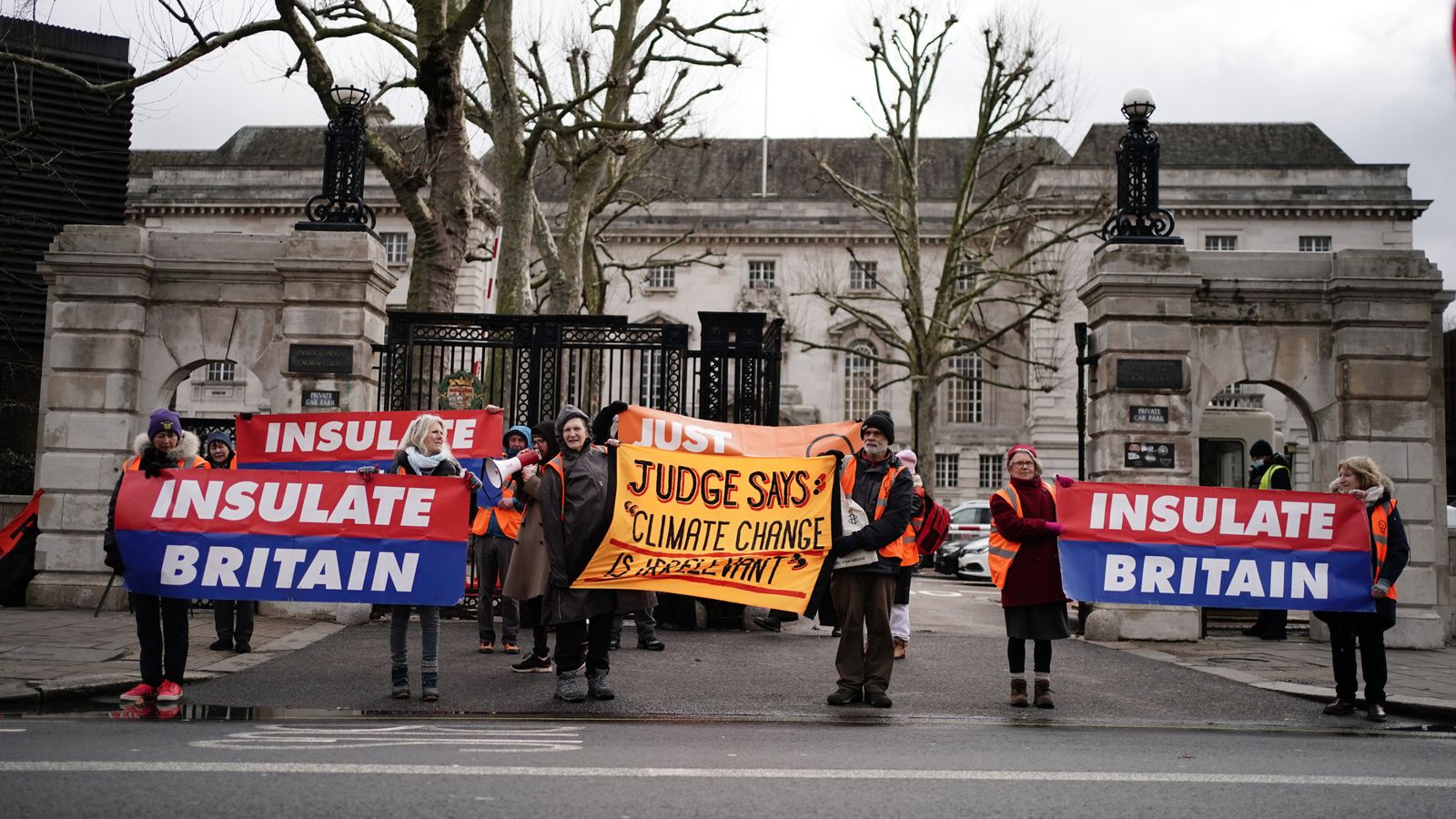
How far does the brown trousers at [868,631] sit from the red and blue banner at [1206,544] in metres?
1.83

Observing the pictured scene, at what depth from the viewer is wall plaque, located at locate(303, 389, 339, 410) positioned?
1353 cm

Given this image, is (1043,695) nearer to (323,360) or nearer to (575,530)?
(575,530)

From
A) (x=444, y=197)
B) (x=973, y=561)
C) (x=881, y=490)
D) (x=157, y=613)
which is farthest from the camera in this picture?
(x=973, y=561)

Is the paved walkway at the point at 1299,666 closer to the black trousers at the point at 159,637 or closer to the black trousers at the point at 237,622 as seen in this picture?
the black trousers at the point at 159,637

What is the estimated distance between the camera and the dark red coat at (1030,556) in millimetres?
8906

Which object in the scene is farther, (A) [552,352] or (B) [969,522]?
(B) [969,522]

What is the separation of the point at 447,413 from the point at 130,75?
30.5ft

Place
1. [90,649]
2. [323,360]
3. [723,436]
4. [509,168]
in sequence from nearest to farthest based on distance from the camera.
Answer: [90,649] < [723,436] < [323,360] < [509,168]

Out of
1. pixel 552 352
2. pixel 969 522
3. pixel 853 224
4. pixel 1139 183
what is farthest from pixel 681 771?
pixel 853 224

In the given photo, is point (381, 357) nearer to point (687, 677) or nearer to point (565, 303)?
point (687, 677)

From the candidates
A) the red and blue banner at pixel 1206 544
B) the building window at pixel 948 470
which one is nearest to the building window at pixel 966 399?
the building window at pixel 948 470

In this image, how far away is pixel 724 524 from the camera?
900 cm

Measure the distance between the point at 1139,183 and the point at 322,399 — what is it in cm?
930

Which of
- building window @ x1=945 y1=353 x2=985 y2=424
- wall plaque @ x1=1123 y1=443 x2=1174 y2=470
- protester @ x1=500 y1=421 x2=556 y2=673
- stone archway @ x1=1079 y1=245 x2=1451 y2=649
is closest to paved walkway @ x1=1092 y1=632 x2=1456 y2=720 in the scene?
stone archway @ x1=1079 y1=245 x2=1451 y2=649
